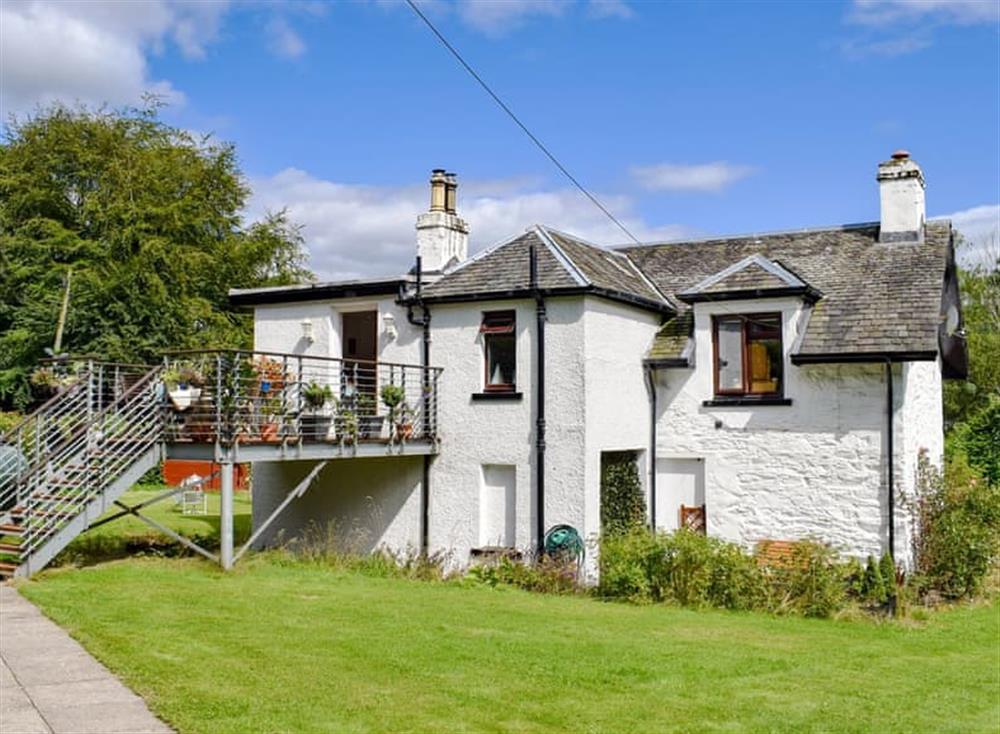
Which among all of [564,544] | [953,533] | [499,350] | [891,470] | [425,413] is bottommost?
[564,544]

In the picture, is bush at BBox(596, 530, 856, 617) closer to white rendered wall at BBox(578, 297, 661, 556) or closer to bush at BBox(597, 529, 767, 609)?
bush at BBox(597, 529, 767, 609)

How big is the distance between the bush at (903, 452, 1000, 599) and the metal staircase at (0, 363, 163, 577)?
1185cm

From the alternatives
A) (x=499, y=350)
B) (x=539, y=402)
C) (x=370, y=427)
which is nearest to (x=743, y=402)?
(x=539, y=402)

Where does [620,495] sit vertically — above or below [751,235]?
below

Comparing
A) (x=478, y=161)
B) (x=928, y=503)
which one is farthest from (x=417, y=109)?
(x=928, y=503)

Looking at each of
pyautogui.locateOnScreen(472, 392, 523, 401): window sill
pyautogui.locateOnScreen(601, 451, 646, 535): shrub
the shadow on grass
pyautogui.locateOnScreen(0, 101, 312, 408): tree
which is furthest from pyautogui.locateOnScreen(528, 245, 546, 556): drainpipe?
pyautogui.locateOnScreen(0, 101, 312, 408): tree

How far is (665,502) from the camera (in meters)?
18.5

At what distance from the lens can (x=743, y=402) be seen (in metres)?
17.5

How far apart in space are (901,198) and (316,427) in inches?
460

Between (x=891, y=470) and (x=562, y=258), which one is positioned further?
(x=562, y=258)

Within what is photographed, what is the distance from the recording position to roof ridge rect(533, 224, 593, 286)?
16.6 meters

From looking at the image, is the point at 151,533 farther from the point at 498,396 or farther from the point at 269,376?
the point at 498,396

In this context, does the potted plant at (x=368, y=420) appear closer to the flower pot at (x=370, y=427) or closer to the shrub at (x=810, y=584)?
the flower pot at (x=370, y=427)

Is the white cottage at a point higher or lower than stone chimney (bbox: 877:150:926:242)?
lower
